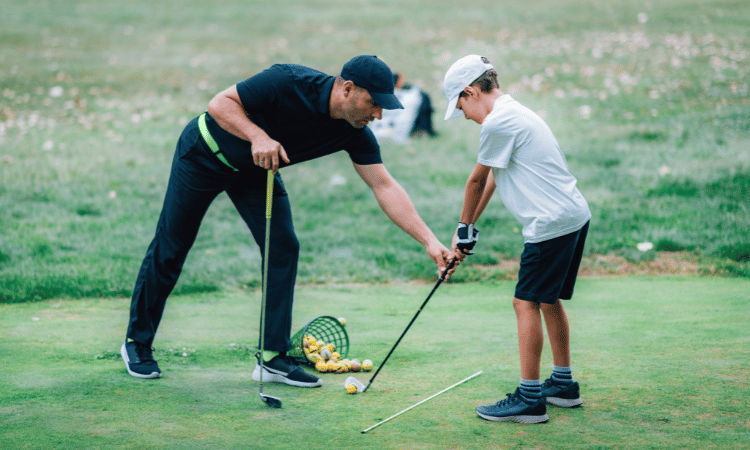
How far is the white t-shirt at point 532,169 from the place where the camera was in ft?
11.1

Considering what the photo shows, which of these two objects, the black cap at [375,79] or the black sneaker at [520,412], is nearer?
the black sneaker at [520,412]

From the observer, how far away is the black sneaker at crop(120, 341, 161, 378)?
3965 millimetres

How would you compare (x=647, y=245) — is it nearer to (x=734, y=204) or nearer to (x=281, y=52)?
(x=734, y=204)

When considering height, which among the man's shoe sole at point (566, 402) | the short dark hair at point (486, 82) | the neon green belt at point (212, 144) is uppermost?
the short dark hair at point (486, 82)

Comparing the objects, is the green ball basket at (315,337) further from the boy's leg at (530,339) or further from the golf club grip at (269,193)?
the boy's leg at (530,339)

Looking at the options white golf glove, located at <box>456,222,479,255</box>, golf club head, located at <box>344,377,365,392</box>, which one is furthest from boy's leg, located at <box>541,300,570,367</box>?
golf club head, located at <box>344,377,365,392</box>

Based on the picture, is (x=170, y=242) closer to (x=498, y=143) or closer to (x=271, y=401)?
(x=271, y=401)

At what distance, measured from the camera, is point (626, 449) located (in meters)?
3.02

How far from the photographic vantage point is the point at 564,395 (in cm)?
356

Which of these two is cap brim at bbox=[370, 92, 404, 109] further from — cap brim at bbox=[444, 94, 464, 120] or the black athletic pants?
the black athletic pants

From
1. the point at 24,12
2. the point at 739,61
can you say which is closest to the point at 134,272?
Answer: the point at 739,61

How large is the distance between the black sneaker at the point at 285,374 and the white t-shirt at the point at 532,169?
4.43 ft

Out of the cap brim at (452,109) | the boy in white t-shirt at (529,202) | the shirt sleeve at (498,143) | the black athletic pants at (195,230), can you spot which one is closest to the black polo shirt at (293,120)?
the black athletic pants at (195,230)

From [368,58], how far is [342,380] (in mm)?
1649
